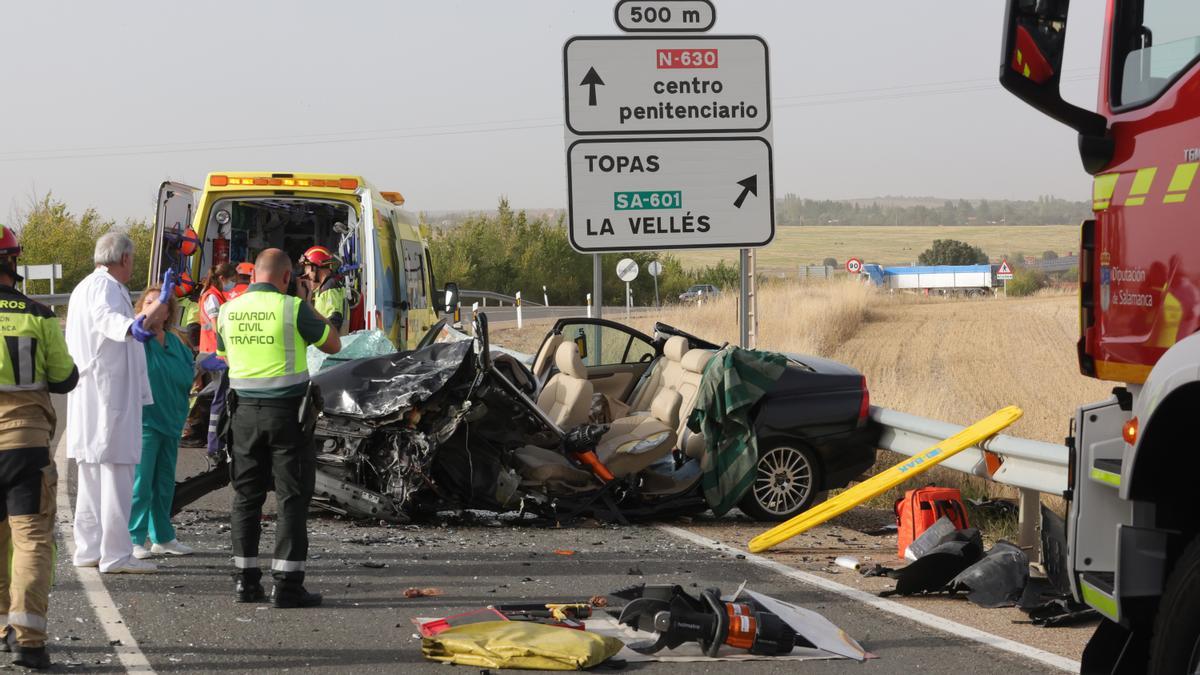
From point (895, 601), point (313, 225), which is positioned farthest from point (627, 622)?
point (313, 225)

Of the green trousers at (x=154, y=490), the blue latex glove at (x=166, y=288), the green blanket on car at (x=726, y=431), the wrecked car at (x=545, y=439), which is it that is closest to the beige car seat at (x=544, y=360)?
the wrecked car at (x=545, y=439)

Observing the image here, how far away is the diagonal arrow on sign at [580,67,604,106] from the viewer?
13.4 metres

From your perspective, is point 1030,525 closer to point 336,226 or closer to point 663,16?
point 663,16

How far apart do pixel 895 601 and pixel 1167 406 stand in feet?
12.0

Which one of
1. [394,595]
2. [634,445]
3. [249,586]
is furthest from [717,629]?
A: [634,445]

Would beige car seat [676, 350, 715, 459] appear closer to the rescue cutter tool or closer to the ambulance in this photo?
the ambulance

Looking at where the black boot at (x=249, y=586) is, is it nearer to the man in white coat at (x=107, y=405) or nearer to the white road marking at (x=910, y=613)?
the man in white coat at (x=107, y=405)

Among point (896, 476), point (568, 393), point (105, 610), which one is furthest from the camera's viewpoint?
point (568, 393)

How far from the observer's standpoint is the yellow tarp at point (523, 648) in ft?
19.5

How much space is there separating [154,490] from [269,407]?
1.55 m

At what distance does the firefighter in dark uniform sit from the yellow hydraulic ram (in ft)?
14.2

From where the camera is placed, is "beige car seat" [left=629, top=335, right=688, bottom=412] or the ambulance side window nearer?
"beige car seat" [left=629, top=335, right=688, bottom=412]

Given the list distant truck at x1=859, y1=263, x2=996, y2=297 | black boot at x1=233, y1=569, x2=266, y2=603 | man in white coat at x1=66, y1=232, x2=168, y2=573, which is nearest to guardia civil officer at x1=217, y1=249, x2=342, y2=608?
black boot at x1=233, y1=569, x2=266, y2=603

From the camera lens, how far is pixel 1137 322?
14.1ft
